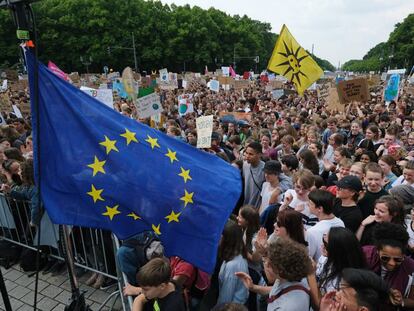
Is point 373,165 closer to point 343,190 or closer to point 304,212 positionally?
point 343,190

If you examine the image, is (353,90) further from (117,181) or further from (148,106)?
(117,181)

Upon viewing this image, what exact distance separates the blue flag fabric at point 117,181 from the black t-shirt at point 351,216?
62.2 inches

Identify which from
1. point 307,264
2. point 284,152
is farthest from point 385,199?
point 284,152

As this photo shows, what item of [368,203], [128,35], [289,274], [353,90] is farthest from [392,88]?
[128,35]

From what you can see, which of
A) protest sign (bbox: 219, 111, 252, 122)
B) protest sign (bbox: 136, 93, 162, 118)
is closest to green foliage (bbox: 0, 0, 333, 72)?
protest sign (bbox: 219, 111, 252, 122)

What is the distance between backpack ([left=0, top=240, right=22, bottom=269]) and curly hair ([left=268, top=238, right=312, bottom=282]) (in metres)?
4.58

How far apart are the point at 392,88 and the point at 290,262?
14644 mm

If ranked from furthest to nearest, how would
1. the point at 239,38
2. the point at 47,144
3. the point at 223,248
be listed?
the point at 239,38
the point at 223,248
the point at 47,144

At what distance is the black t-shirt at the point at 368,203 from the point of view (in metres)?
4.07

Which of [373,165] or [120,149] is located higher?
[120,149]

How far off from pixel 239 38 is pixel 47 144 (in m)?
82.0

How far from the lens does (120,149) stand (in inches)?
114

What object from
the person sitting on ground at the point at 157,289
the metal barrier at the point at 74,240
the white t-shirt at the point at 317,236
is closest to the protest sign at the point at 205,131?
the metal barrier at the point at 74,240

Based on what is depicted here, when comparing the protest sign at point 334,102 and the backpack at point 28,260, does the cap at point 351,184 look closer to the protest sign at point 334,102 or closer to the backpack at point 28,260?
the backpack at point 28,260
